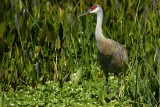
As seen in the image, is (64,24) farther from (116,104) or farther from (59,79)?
(116,104)

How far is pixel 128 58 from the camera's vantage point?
6.74 metres

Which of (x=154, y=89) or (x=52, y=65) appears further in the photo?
(x=52, y=65)

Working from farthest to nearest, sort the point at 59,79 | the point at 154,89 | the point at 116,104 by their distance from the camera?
the point at 59,79 < the point at 116,104 < the point at 154,89

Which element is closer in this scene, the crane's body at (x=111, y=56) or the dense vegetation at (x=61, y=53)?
the dense vegetation at (x=61, y=53)

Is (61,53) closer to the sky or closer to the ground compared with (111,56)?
closer to the ground

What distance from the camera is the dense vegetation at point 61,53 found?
620cm

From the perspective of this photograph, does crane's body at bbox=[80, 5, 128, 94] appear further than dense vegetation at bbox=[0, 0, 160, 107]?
Yes

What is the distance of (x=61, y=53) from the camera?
284 inches

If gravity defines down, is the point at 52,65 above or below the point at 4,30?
below

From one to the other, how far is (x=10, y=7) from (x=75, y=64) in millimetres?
1141

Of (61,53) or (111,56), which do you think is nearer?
(111,56)

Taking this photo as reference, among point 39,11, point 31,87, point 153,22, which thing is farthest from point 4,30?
point 153,22

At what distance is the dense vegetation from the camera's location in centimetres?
620

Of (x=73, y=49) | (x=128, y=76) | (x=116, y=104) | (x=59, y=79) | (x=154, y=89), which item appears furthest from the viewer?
(x=73, y=49)
